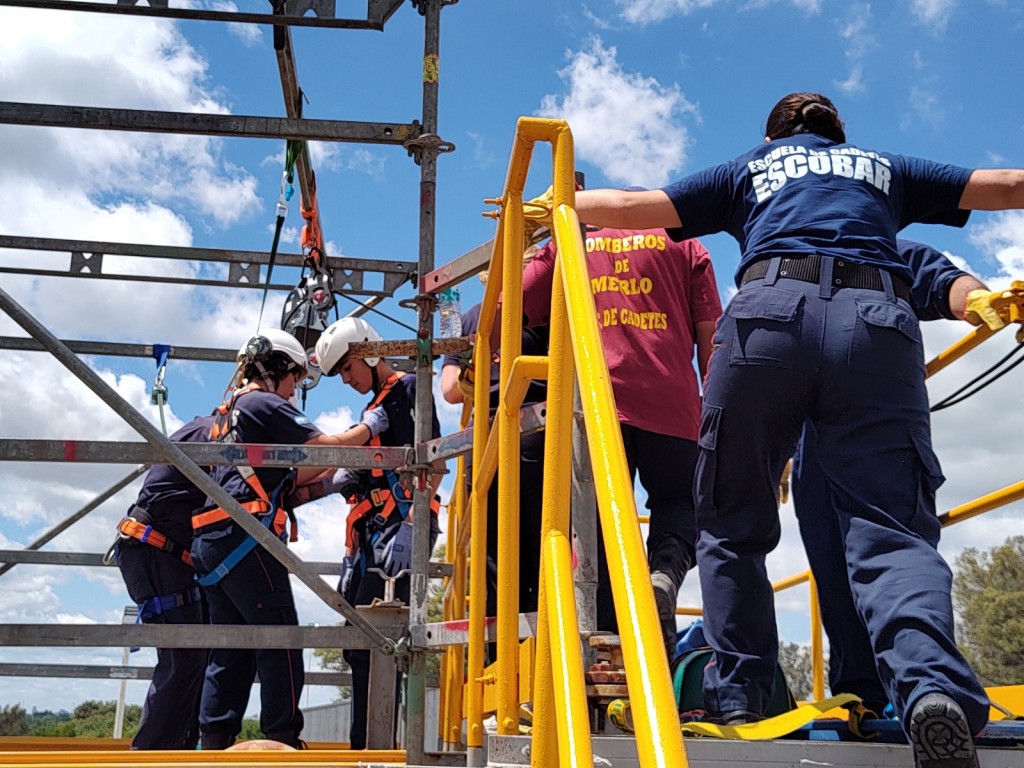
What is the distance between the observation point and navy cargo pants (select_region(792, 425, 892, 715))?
2.75m

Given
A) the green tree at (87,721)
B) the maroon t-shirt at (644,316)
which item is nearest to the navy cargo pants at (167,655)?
the maroon t-shirt at (644,316)

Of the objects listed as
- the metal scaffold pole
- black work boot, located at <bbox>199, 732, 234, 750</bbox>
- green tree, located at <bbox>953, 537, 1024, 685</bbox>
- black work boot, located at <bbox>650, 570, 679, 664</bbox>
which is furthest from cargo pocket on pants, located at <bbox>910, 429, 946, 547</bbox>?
green tree, located at <bbox>953, 537, 1024, 685</bbox>

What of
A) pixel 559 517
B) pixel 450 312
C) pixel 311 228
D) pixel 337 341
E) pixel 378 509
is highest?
pixel 311 228

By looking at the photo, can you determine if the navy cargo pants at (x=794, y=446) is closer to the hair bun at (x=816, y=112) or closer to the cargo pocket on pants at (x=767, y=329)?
the cargo pocket on pants at (x=767, y=329)

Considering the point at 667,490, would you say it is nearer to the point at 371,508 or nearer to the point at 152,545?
the point at 371,508

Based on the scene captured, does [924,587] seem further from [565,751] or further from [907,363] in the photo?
[565,751]

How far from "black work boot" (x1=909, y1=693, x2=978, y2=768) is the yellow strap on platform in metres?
0.31

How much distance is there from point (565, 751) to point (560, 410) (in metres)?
0.67

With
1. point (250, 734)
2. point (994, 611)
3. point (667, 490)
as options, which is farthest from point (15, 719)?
point (994, 611)

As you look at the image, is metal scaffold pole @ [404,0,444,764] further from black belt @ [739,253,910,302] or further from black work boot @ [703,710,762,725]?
black belt @ [739,253,910,302]

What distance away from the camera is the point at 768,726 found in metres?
2.24

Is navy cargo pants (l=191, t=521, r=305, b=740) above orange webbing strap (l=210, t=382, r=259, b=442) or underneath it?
underneath

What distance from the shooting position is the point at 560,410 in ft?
6.07

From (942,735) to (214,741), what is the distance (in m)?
3.34
